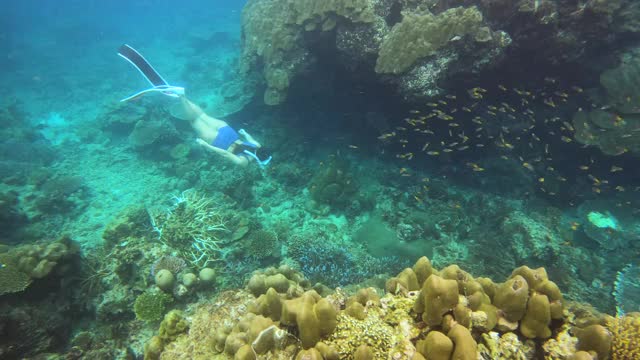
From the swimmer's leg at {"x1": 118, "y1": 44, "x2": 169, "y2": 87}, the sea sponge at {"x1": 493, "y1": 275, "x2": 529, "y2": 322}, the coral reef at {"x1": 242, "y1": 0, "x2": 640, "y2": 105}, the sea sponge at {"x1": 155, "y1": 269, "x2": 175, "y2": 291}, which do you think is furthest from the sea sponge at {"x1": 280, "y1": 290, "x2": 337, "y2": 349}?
the swimmer's leg at {"x1": 118, "y1": 44, "x2": 169, "y2": 87}

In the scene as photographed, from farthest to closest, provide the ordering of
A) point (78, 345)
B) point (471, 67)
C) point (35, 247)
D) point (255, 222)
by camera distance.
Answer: point (255, 222) < point (471, 67) < point (35, 247) < point (78, 345)

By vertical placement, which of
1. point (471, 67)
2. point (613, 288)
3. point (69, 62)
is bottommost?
point (613, 288)

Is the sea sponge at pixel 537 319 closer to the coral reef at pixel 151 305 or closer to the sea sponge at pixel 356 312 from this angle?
the sea sponge at pixel 356 312

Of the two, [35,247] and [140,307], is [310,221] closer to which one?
[140,307]

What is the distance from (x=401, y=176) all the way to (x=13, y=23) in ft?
181

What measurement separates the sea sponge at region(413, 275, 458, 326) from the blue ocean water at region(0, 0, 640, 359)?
124 mm

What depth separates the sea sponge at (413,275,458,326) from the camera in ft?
8.13

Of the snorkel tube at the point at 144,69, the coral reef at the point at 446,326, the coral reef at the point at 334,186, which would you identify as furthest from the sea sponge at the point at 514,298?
the snorkel tube at the point at 144,69

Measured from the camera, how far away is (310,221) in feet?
25.9

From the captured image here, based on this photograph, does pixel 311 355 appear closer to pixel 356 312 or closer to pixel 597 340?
pixel 356 312

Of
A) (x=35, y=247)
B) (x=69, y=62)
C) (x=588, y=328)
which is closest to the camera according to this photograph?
(x=588, y=328)

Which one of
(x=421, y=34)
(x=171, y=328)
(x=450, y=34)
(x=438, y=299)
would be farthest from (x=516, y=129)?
(x=171, y=328)

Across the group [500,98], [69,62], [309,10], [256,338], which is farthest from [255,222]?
[69,62]

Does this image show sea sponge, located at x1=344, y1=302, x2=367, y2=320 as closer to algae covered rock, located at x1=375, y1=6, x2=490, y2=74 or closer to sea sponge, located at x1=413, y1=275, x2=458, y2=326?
sea sponge, located at x1=413, y1=275, x2=458, y2=326
